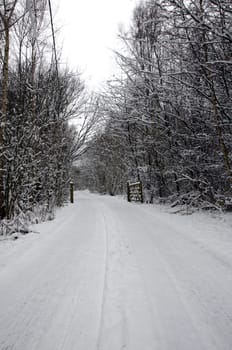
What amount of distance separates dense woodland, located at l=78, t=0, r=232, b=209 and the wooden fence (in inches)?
40.3

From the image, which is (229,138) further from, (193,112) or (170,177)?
(170,177)

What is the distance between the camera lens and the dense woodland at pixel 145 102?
13.7 ft

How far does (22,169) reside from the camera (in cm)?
424

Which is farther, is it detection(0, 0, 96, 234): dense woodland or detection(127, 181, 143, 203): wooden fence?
detection(127, 181, 143, 203): wooden fence

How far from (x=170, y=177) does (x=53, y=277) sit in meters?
7.74

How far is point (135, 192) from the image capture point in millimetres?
11695

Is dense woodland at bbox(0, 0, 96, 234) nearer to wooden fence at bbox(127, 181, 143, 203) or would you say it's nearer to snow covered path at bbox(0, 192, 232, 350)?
→ snow covered path at bbox(0, 192, 232, 350)

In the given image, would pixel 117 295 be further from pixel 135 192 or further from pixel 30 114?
pixel 135 192

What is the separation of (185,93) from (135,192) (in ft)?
23.7

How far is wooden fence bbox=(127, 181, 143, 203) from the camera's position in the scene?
10.8m

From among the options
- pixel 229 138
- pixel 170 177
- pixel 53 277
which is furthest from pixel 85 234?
pixel 170 177

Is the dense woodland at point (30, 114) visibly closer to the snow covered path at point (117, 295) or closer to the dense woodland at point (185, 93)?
the snow covered path at point (117, 295)

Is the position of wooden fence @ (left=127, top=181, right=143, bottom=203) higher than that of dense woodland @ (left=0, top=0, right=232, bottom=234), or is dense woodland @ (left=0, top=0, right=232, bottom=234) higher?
dense woodland @ (left=0, top=0, right=232, bottom=234)

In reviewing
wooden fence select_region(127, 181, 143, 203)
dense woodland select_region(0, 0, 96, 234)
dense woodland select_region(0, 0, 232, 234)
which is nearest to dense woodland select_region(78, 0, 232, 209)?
dense woodland select_region(0, 0, 232, 234)
